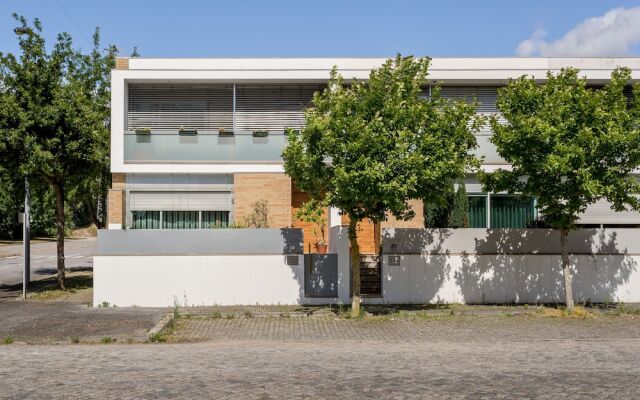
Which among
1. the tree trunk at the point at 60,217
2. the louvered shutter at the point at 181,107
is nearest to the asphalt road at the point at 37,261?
the tree trunk at the point at 60,217

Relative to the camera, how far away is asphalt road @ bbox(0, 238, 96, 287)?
28922 mm

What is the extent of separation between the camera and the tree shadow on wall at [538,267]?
20453 mm

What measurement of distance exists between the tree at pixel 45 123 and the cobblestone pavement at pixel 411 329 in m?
6.70

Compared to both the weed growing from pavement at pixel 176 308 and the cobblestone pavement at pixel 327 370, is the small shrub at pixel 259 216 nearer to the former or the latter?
the weed growing from pavement at pixel 176 308

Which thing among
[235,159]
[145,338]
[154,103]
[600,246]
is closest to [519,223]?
[600,246]

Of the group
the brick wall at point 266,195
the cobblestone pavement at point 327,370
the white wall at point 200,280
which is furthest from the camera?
the brick wall at point 266,195

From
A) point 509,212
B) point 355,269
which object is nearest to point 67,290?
point 355,269

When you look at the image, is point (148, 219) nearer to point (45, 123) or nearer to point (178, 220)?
point (178, 220)

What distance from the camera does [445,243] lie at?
20406 millimetres

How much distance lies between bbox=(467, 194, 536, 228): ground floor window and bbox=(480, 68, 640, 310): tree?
6055 mm

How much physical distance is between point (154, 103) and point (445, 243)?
35.8ft

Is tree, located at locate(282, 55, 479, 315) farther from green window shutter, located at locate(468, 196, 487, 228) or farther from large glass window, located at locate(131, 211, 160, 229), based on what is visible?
large glass window, located at locate(131, 211, 160, 229)

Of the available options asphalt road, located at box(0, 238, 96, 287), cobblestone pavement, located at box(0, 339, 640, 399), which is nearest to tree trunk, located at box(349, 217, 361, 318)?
cobblestone pavement, located at box(0, 339, 640, 399)

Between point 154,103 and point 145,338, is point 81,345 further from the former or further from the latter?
point 154,103
